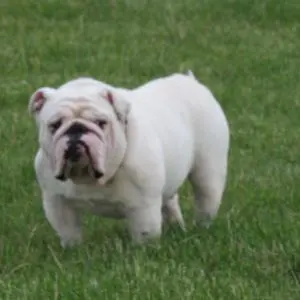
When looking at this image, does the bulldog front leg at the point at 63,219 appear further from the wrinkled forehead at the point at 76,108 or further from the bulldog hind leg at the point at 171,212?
A: the bulldog hind leg at the point at 171,212

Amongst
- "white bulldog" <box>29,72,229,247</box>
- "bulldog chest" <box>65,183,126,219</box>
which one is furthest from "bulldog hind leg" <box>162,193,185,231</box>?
"bulldog chest" <box>65,183,126,219</box>

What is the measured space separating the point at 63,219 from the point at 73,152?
727 millimetres

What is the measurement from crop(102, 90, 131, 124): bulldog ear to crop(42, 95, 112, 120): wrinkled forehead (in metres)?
0.04

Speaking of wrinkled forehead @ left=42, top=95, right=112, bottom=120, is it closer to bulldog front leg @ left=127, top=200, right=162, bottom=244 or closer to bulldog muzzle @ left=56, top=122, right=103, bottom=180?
bulldog muzzle @ left=56, top=122, right=103, bottom=180

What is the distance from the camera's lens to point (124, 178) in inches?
240

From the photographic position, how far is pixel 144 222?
246 inches

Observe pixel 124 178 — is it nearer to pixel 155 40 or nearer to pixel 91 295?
pixel 91 295

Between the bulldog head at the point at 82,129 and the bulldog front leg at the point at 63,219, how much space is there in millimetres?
363

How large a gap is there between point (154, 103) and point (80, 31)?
728 centimetres

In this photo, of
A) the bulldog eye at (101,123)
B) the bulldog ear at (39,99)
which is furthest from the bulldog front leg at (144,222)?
the bulldog ear at (39,99)

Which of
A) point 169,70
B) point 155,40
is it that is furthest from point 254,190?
point 155,40

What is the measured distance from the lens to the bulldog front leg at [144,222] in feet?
20.4

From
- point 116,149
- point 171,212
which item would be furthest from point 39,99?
point 171,212

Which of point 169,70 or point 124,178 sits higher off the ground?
point 124,178
